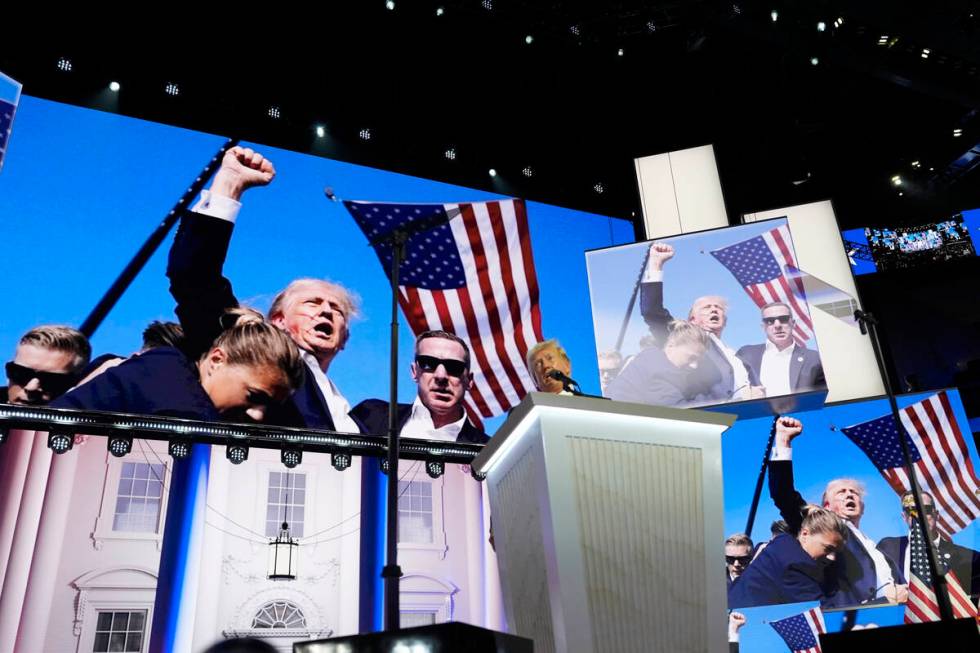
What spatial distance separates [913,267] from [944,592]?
409 inches

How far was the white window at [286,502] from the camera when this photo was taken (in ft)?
29.4

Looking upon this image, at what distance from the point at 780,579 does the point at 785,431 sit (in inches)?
59.0

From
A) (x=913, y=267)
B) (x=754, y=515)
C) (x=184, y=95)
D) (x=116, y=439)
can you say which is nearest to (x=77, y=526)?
(x=116, y=439)

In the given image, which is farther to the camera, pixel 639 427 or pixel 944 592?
pixel 944 592

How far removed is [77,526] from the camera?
8320mm

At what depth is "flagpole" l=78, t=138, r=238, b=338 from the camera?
6461 mm

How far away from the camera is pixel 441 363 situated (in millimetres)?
7723

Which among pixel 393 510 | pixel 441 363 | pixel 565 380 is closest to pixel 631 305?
pixel 441 363

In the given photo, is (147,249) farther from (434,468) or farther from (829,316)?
(829,316)

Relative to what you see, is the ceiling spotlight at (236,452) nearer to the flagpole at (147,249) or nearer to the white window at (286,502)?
the flagpole at (147,249)

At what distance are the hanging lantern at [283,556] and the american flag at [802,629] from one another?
494 cm

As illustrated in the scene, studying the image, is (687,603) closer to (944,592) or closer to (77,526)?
(944,592)

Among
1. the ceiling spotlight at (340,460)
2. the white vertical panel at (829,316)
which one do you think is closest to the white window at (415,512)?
the ceiling spotlight at (340,460)

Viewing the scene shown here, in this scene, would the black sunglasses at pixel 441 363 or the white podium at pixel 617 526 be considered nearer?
the white podium at pixel 617 526
